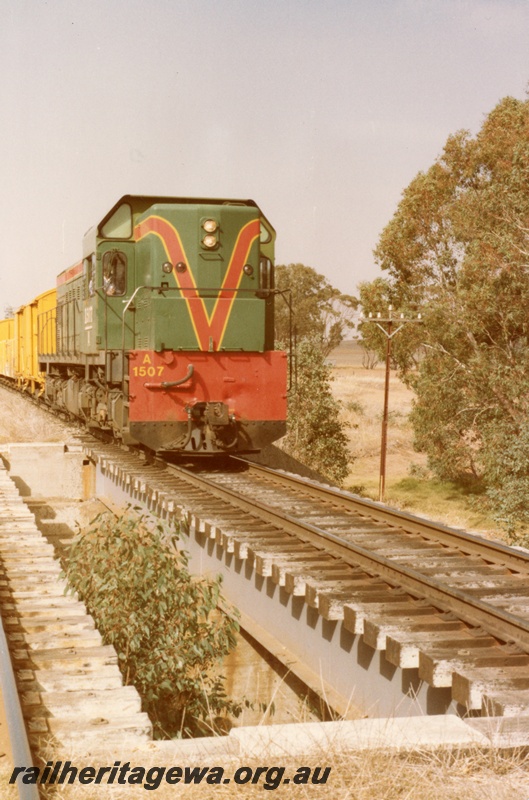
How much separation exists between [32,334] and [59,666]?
70.8 feet

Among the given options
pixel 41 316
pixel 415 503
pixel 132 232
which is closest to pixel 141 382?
pixel 132 232

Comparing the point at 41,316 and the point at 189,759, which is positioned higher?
the point at 41,316

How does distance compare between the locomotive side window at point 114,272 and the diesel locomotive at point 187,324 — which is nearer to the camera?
the diesel locomotive at point 187,324

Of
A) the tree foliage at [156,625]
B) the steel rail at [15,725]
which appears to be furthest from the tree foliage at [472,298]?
the steel rail at [15,725]

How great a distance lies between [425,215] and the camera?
2833 centimetres

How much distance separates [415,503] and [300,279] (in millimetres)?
32903

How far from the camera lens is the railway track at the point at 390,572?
4.88m

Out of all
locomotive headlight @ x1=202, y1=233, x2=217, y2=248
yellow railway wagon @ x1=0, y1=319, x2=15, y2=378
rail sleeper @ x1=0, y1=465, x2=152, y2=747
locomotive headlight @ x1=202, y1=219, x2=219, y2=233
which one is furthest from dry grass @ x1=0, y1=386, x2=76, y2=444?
rail sleeper @ x1=0, y1=465, x2=152, y2=747

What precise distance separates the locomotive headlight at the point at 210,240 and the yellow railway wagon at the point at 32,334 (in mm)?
8398

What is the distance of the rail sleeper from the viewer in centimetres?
404

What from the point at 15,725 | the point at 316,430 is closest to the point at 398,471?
the point at 316,430

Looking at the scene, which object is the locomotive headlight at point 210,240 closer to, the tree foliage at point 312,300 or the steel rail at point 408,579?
the steel rail at point 408,579

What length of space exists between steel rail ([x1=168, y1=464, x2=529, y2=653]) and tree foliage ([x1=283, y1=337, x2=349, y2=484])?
17384 mm

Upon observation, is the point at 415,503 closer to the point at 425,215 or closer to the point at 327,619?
the point at 425,215
